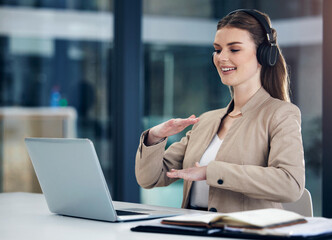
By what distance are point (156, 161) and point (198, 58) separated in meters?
1.66

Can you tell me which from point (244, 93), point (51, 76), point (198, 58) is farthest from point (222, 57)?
point (51, 76)

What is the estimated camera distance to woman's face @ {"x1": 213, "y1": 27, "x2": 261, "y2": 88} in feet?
7.18

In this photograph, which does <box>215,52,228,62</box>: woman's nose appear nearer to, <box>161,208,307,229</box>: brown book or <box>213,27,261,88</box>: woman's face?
<box>213,27,261,88</box>: woman's face

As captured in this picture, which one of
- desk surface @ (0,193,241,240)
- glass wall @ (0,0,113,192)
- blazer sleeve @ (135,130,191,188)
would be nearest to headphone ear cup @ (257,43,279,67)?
blazer sleeve @ (135,130,191,188)

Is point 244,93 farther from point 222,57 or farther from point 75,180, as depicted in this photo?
point 75,180

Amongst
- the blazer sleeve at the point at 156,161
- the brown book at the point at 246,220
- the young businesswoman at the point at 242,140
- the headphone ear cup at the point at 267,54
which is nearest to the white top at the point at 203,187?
the young businesswoman at the point at 242,140

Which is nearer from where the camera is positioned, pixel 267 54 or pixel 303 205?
pixel 303 205

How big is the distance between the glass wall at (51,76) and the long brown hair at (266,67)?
7.23ft

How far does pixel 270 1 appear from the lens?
3.14 m

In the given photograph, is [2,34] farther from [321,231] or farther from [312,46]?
[321,231]

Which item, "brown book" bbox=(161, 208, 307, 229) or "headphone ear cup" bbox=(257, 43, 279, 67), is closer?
"brown book" bbox=(161, 208, 307, 229)

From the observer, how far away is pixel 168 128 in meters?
2.07

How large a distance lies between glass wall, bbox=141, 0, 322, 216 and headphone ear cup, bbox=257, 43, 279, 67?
0.75m

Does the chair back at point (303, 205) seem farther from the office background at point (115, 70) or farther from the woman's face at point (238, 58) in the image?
the office background at point (115, 70)
